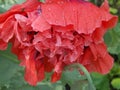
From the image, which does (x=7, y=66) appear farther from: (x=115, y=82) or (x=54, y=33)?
(x=115, y=82)

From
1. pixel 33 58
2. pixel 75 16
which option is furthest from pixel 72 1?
pixel 33 58

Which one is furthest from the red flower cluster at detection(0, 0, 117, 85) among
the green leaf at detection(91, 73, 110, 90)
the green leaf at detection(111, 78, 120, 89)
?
the green leaf at detection(111, 78, 120, 89)

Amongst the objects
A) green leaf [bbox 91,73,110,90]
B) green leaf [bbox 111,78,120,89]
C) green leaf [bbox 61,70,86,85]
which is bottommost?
green leaf [bbox 111,78,120,89]

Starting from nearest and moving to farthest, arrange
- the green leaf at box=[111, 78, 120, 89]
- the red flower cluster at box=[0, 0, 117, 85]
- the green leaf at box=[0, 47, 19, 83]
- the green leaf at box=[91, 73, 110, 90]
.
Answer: the red flower cluster at box=[0, 0, 117, 85]
the green leaf at box=[0, 47, 19, 83]
the green leaf at box=[91, 73, 110, 90]
the green leaf at box=[111, 78, 120, 89]

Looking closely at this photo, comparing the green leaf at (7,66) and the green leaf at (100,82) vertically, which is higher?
the green leaf at (7,66)

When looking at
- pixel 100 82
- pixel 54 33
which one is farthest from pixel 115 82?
pixel 54 33

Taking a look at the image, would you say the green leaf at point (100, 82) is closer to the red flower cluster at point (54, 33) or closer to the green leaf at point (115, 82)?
the green leaf at point (115, 82)

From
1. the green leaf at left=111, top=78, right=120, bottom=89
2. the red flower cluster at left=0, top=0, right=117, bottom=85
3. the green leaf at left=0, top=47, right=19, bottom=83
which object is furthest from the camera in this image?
the green leaf at left=111, top=78, right=120, bottom=89

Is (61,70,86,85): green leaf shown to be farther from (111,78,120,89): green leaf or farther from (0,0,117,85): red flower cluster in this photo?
(111,78,120,89): green leaf

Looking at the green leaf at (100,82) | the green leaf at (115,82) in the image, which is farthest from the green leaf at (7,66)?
the green leaf at (115,82)
